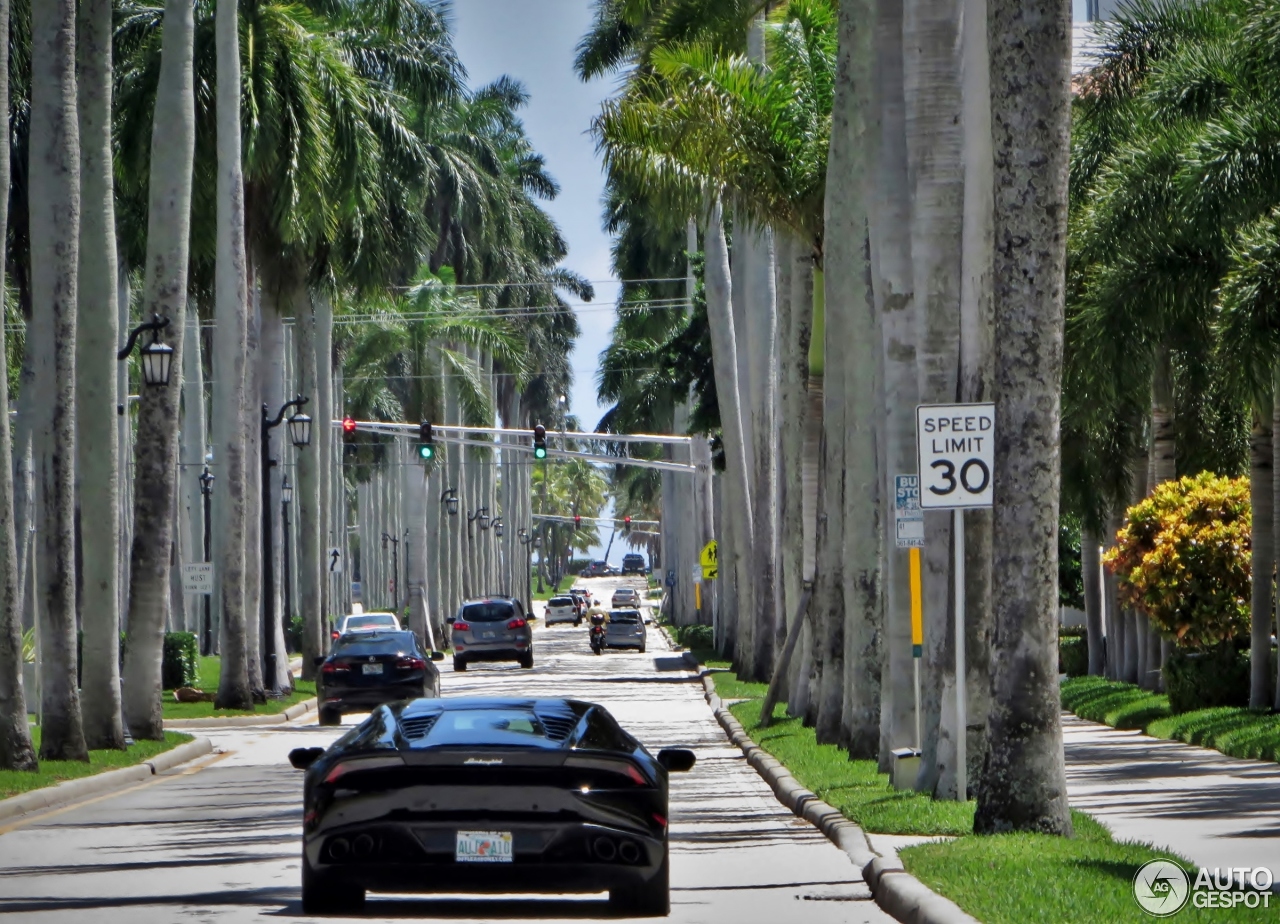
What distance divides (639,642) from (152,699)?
147ft

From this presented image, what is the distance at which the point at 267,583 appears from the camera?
43.7 metres

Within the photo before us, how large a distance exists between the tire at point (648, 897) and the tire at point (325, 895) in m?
1.43

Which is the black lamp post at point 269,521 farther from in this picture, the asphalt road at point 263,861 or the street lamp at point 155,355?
the asphalt road at point 263,861

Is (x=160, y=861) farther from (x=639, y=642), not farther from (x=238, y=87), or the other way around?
(x=639, y=642)

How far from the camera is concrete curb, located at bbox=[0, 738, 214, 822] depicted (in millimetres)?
18656

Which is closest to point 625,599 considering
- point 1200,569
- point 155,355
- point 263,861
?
point 1200,569

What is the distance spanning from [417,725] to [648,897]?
5.37 ft

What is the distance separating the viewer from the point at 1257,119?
875 inches

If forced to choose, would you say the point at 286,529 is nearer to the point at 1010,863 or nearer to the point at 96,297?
the point at 96,297

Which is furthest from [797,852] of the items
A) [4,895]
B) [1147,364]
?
[1147,364]

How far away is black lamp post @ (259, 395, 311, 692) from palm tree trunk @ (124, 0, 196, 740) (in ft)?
42.8

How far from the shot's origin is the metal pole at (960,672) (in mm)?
14914

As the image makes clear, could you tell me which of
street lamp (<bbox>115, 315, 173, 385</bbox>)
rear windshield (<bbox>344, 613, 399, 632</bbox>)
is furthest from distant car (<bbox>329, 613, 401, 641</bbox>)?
street lamp (<bbox>115, 315, 173, 385</bbox>)

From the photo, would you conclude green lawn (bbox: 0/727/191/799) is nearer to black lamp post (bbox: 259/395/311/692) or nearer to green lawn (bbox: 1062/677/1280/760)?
black lamp post (bbox: 259/395/311/692)
